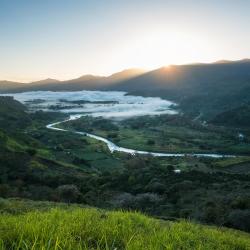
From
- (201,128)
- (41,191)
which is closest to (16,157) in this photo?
(41,191)

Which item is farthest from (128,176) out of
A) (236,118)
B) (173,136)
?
(236,118)

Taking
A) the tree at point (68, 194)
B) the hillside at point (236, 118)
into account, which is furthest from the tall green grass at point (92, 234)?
the hillside at point (236, 118)

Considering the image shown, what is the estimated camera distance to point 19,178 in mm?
53406

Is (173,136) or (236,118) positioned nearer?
(173,136)

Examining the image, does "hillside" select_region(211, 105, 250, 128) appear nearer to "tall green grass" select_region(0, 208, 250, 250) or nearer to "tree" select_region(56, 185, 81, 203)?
"tree" select_region(56, 185, 81, 203)

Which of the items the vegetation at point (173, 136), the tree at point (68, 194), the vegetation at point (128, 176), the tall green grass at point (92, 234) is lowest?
the vegetation at point (173, 136)

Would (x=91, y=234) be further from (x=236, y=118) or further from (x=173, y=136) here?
(x=236, y=118)

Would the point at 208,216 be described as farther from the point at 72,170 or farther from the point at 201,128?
the point at 201,128

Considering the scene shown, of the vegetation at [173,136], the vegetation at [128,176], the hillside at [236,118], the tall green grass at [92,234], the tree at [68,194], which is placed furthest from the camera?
the hillside at [236,118]

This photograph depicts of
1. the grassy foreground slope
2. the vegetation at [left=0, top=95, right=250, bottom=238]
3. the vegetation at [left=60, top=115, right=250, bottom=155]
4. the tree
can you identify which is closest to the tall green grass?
the grassy foreground slope

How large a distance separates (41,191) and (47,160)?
135 feet

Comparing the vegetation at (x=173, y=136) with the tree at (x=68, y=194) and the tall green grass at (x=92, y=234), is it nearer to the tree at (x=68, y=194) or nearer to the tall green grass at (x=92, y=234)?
the tree at (x=68, y=194)

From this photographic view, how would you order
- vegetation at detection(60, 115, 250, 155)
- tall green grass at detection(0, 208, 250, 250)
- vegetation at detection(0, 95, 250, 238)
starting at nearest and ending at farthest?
tall green grass at detection(0, 208, 250, 250)
vegetation at detection(0, 95, 250, 238)
vegetation at detection(60, 115, 250, 155)

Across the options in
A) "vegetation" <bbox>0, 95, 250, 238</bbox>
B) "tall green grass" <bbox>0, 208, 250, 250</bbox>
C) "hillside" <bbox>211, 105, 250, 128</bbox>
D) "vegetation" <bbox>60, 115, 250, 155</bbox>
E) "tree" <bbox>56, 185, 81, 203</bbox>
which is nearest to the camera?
"tall green grass" <bbox>0, 208, 250, 250</bbox>
